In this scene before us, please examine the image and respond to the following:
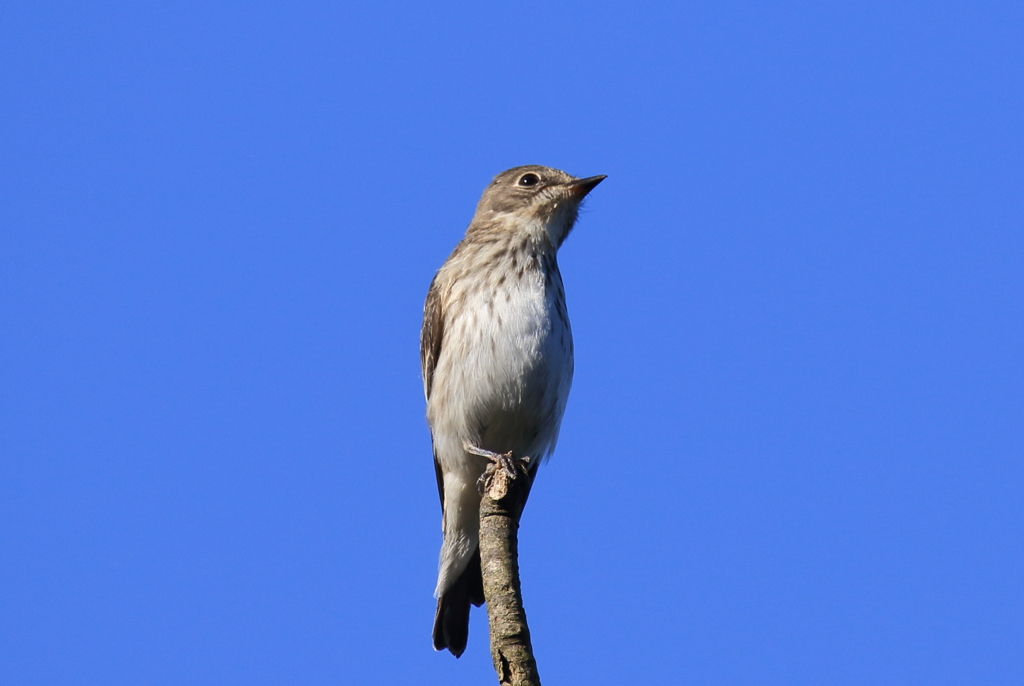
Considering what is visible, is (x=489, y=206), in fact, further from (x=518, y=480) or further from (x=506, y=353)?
(x=518, y=480)

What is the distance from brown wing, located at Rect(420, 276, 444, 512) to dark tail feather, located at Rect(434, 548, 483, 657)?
107 centimetres

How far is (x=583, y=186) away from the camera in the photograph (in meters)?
10.1

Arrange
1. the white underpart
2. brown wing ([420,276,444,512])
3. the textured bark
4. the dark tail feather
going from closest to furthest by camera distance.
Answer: the textured bark → the white underpart → brown wing ([420,276,444,512]) → the dark tail feather

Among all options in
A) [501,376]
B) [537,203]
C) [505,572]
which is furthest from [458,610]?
[505,572]

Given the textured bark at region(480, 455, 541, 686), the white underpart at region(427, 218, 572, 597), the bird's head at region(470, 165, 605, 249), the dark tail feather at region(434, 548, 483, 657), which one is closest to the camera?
the textured bark at region(480, 455, 541, 686)

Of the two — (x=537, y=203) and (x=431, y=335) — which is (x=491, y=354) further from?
(x=537, y=203)

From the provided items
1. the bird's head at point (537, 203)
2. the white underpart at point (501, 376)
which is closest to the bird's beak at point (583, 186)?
the bird's head at point (537, 203)

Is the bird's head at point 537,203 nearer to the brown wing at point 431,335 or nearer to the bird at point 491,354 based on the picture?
the bird at point 491,354

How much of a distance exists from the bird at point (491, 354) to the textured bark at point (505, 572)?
170 centimetres

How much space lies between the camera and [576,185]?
1009 centimetres

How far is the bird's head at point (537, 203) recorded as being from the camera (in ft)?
32.2

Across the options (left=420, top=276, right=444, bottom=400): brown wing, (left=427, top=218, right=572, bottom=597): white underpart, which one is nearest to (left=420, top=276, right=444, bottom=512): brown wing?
(left=420, top=276, right=444, bottom=400): brown wing

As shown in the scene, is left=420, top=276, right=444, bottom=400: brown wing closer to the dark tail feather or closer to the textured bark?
the dark tail feather

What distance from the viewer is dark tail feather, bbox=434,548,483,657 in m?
9.63
